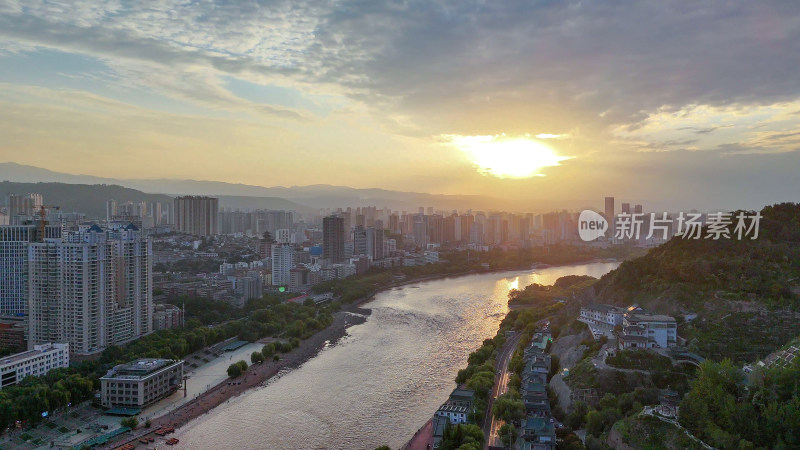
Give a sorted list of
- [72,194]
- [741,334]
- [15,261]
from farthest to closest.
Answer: [72,194]
[15,261]
[741,334]

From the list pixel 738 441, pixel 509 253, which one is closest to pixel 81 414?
pixel 738 441

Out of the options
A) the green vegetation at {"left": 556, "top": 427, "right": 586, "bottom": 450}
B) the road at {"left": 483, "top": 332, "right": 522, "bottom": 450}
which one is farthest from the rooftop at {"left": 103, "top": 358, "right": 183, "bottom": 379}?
the green vegetation at {"left": 556, "top": 427, "right": 586, "bottom": 450}

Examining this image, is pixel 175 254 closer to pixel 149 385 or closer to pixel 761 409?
pixel 149 385

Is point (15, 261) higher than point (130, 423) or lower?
higher

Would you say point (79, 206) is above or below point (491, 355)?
above

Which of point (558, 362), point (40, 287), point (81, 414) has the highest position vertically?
point (40, 287)

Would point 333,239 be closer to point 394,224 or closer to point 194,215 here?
point 194,215

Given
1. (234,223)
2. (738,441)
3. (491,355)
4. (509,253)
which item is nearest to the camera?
(738,441)

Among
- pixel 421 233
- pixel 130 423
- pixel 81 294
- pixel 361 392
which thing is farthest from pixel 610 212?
pixel 130 423

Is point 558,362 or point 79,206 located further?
point 79,206
